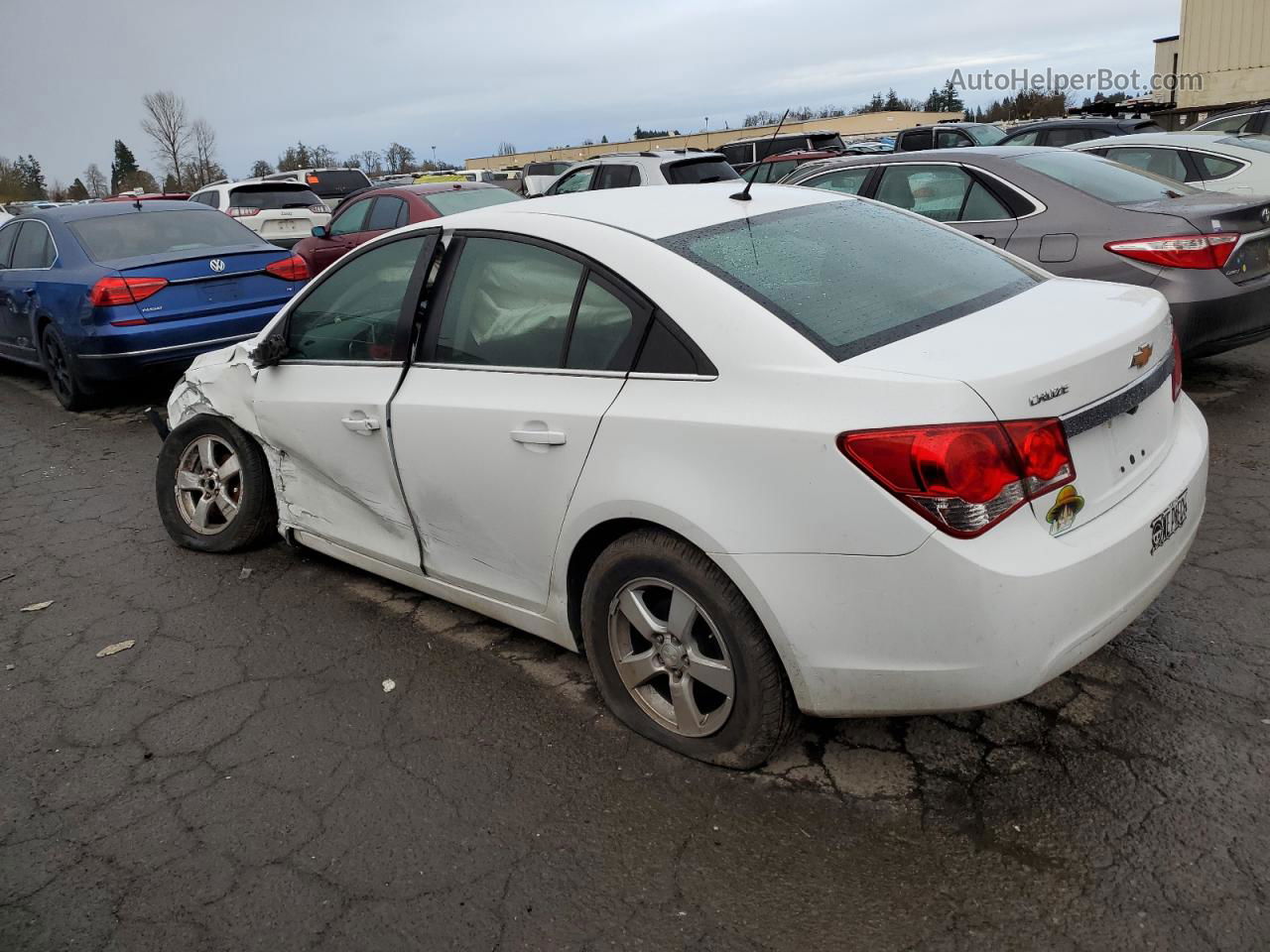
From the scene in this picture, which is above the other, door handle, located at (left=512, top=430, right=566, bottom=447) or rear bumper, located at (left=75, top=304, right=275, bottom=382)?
door handle, located at (left=512, top=430, right=566, bottom=447)

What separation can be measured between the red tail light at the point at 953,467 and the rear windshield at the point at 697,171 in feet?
31.4

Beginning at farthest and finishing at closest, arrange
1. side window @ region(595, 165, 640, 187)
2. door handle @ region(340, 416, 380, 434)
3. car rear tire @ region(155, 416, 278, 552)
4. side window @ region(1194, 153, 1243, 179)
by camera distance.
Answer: side window @ region(595, 165, 640, 187) < side window @ region(1194, 153, 1243, 179) < car rear tire @ region(155, 416, 278, 552) < door handle @ region(340, 416, 380, 434)

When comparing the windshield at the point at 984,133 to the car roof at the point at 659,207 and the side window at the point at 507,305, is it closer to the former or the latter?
the car roof at the point at 659,207

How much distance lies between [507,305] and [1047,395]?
171 centimetres

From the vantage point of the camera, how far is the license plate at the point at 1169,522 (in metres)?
2.57

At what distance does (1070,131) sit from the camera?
48.3 ft

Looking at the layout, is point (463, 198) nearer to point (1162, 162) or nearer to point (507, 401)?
point (1162, 162)

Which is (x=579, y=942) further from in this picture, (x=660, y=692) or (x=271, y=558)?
(x=271, y=558)

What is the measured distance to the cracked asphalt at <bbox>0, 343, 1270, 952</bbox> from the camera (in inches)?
90.1

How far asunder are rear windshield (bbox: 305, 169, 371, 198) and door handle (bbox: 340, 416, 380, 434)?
21204 millimetres

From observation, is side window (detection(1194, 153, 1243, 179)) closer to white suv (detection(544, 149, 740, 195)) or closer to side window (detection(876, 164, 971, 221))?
side window (detection(876, 164, 971, 221))

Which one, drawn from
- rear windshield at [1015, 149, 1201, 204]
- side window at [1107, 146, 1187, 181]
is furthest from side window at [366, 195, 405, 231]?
side window at [1107, 146, 1187, 181]

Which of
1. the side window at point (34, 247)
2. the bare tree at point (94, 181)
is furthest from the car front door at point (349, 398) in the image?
the bare tree at point (94, 181)

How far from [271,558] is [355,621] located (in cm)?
96
